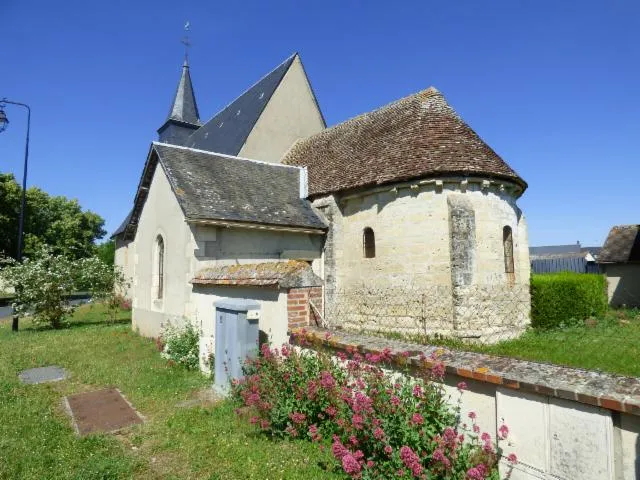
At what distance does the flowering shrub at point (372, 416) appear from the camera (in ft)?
10.4

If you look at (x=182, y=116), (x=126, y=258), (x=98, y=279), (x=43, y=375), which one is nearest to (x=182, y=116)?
(x=182, y=116)

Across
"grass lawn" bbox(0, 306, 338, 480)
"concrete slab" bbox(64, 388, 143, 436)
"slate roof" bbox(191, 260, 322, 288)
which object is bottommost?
"concrete slab" bbox(64, 388, 143, 436)

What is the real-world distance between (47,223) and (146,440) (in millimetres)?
43806

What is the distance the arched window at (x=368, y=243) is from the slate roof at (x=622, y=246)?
46.3 feet

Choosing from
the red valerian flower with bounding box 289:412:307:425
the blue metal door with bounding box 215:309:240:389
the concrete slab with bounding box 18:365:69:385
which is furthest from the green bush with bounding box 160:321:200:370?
the red valerian flower with bounding box 289:412:307:425

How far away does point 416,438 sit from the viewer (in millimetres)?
3279

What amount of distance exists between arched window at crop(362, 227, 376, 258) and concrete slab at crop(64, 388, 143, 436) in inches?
307

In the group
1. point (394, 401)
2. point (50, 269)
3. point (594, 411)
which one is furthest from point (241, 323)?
point (50, 269)

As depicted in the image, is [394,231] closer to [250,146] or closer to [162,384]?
[162,384]

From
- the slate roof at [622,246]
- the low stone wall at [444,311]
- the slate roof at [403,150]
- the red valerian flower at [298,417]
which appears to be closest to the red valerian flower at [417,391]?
the red valerian flower at [298,417]

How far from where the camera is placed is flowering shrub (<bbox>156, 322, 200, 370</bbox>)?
779cm

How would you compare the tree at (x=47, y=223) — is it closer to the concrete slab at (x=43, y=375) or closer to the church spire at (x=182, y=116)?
the church spire at (x=182, y=116)

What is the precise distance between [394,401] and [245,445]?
6.56ft

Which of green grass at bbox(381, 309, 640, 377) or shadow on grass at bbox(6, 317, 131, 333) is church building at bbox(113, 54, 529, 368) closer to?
green grass at bbox(381, 309, 640, 377)
